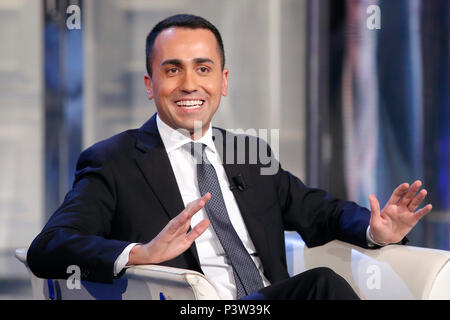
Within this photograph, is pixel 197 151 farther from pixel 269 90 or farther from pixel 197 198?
pixel 269 90

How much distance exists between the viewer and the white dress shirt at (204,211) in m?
1.80

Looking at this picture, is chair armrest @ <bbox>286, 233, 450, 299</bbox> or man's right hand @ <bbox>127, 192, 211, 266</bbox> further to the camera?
chair armrest @ <bbox>286, 233, 450, 299</bbox>

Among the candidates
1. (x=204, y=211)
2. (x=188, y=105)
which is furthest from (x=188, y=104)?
(x=204, y=211)

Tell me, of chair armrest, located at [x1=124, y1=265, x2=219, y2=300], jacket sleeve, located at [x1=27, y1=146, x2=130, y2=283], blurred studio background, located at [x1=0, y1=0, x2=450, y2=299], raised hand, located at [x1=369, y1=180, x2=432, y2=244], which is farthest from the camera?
blurred studio background, located at [x1=0, y1=0, x2=450, y2=299]

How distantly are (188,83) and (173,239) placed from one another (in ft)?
2.02

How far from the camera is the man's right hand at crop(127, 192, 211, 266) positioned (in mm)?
1464

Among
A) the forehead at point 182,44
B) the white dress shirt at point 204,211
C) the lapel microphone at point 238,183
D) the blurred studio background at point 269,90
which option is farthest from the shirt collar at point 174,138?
the blurred studio background at point 269,90

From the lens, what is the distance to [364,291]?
5.84ft

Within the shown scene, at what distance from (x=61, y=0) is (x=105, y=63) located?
44cm

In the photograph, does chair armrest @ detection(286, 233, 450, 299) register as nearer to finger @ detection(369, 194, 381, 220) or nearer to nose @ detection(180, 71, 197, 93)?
finger @ detection(369, 194, 381, 220)

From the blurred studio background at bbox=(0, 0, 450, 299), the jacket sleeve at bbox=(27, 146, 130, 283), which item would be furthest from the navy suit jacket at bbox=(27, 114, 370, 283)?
the blurred studio background at bbox=(0, 0, 450, 299)

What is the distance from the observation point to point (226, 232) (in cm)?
183

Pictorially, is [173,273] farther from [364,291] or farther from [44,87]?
[44,87]

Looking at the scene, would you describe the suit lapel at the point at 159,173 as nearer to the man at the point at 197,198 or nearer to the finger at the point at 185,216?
the man at the point at 197,198
